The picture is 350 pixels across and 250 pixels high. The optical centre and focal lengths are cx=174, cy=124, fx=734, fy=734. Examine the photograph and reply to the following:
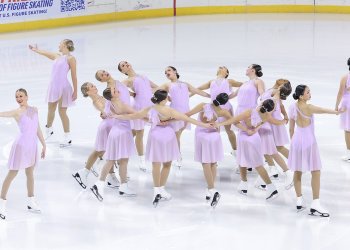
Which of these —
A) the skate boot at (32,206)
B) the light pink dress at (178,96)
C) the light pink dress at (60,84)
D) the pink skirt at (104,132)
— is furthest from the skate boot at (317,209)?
the light pink dress at (60,84)

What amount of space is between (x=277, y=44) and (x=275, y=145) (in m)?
11.7

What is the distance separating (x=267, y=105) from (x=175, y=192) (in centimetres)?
155

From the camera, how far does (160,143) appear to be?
8031 mm

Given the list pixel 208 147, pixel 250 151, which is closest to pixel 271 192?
pixel 250 151

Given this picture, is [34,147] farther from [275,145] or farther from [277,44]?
[277,44]

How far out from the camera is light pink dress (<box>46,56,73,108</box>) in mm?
10633

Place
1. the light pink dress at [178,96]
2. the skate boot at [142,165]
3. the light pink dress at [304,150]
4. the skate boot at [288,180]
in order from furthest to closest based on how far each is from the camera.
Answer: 1. the skate boot at [142,165]
2. the light pink dress at [178,96]
3. the skate boot at [288,180]
4. the light pink dress at [304,150]

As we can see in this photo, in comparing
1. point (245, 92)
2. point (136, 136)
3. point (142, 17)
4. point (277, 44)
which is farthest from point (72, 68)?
point (142, 17)

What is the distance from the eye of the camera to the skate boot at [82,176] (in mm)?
8758

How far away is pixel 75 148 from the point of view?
10.6 meters

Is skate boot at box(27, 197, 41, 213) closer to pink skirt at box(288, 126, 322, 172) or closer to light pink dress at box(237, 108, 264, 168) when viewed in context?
light pink dress at box(237, 108, 264, 168)

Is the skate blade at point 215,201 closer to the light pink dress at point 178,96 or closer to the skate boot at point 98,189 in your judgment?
the skate boot at point 98,189

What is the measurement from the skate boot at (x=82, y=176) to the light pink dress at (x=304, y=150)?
2529 mm

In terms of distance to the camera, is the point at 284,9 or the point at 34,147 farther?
the point at 284,9
